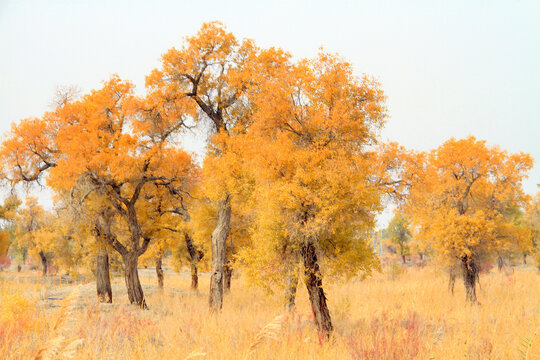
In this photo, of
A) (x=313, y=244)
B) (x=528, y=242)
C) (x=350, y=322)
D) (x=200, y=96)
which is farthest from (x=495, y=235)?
(x=200, y=96)

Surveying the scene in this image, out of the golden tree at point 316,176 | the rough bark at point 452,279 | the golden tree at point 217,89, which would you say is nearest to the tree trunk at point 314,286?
the golden tree at point 316,176

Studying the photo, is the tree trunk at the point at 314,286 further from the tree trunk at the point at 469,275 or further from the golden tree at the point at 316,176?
the tree trunk at the point at 469,275

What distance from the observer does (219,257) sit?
55.6 ft

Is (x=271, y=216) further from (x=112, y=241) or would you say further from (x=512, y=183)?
(x=512, y=183)

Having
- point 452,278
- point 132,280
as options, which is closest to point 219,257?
point 132,280

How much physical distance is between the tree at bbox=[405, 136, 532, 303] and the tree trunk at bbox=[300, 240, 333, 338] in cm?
1021

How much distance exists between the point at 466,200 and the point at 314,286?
14.7 metres

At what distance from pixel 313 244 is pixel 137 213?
13031 mm

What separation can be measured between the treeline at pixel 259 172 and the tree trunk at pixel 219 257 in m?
0.05

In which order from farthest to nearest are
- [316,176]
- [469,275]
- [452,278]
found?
[452,278] → [469,275] → [316,176]

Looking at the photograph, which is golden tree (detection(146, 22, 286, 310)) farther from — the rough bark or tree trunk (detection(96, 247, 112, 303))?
the rough bark

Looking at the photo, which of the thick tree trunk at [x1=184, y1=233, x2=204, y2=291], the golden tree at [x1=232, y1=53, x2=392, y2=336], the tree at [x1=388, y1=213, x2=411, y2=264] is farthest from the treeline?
the tree at [x1=388, y1=213, x2=411, y2=264]

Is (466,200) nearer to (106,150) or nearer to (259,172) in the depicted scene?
(259,172)

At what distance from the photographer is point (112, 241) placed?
19.7 metres
